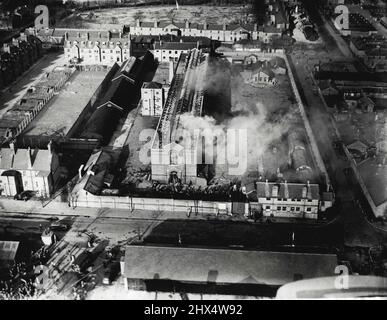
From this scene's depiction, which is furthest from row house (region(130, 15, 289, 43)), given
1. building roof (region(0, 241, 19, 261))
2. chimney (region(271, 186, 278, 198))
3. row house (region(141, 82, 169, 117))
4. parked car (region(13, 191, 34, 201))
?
building roof (region(0, 241, 19, 261))

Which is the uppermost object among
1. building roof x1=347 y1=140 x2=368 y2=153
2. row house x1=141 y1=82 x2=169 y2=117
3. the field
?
the field

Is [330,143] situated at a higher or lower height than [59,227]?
higher

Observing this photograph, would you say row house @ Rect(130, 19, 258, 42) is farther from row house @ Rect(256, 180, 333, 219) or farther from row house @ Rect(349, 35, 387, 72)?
row house @ Rect(256, 180, 333, 219)

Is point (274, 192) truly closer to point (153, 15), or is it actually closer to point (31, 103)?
point (31, 103)

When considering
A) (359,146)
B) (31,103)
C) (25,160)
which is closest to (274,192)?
(359,146)

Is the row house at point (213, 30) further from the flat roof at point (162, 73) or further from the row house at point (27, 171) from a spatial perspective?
the row house at point (27, 171)
